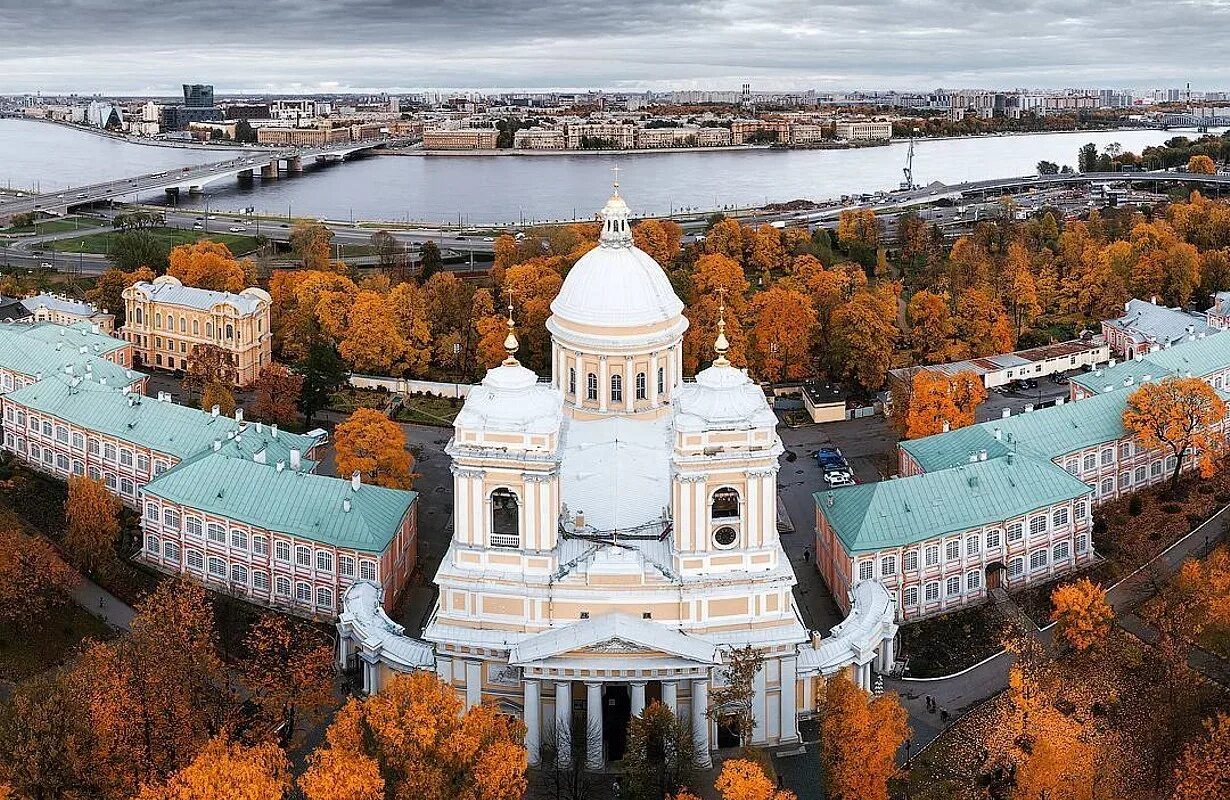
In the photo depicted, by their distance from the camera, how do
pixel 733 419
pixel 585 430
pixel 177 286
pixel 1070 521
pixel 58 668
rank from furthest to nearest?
pixel 177 286, pixel 1070 521, pixel 585 430, pixel 58 668, pixel 733 419

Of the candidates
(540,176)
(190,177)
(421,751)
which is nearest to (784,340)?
(421,751)

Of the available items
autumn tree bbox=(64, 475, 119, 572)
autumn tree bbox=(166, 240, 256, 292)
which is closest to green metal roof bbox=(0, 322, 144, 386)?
autumn tree bbox=(64, 475, 119, 572)

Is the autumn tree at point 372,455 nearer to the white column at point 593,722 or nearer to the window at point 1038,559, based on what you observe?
the white column at point 593,722

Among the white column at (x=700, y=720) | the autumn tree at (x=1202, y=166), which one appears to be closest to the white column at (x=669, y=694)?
the white column at (x=700, y=720)

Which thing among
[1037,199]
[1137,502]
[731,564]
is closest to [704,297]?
[1137,502]

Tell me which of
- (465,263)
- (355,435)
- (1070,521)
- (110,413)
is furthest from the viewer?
(465,263)

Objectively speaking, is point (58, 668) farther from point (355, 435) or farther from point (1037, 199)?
point (1037, 199)

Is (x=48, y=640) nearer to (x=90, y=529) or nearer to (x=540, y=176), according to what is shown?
(x=90, y=529)
